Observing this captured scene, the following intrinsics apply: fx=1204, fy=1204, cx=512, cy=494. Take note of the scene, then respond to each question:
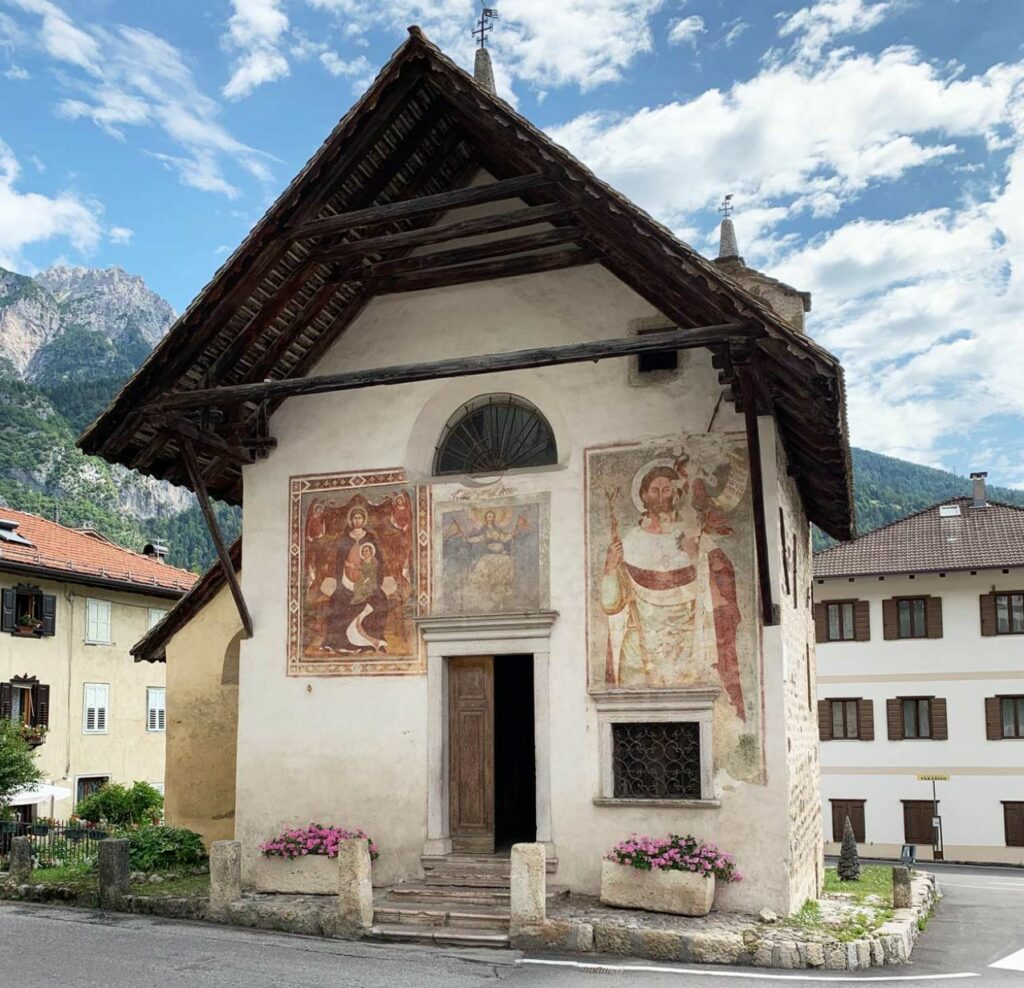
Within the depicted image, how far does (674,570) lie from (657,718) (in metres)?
1.57

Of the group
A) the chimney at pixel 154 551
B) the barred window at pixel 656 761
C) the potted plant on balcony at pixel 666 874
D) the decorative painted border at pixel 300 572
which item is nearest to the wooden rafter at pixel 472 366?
the decorative painted border at pixel 300 572

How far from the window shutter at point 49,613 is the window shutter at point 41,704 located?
142cm

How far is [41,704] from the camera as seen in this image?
30.5m

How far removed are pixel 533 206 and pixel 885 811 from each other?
2914 centimetres

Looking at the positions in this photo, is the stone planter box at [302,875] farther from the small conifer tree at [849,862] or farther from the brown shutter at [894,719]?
the brown shutter at [894,719]

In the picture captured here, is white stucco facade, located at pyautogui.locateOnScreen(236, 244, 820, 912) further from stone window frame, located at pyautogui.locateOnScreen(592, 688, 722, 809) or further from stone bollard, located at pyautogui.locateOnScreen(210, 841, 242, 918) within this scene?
stone bollard, located at pyautogui.locateOnScreen(210, 841, 242, 918)

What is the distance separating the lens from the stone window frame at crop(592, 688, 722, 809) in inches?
486

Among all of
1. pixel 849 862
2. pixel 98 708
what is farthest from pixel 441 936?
pixel 98 708

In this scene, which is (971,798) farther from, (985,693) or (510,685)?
(510,685)

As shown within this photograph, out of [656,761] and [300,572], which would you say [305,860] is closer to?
[300,572]

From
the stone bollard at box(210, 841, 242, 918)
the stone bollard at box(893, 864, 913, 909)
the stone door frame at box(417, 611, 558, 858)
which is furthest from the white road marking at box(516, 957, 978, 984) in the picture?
the stone bollard at box(210, 841, 242, 918)

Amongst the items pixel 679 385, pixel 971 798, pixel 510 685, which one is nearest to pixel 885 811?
pixel 971 798

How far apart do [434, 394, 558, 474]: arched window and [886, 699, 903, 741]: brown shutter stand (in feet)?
87.7

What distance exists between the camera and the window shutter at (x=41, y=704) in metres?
30.3
